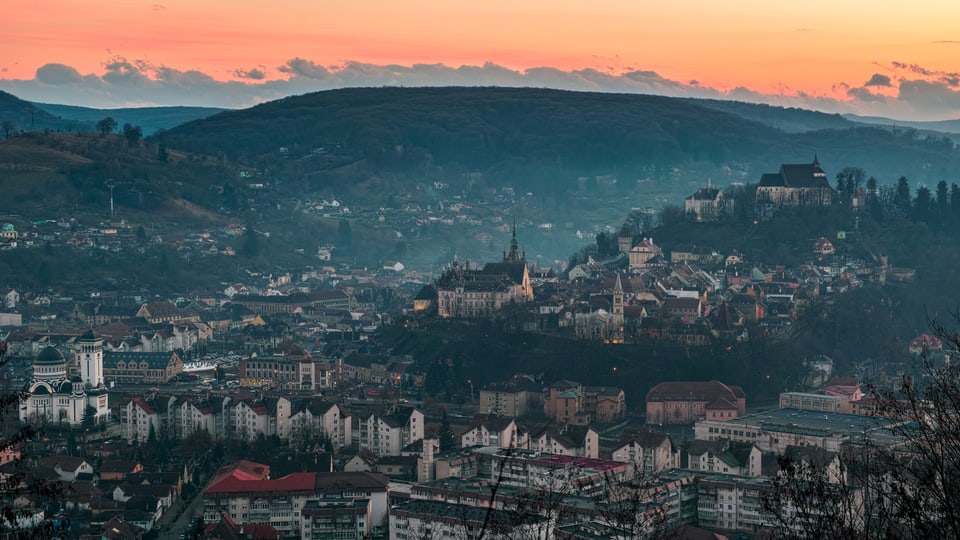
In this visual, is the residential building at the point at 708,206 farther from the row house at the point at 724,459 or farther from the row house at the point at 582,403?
the row house at the point at 724,459

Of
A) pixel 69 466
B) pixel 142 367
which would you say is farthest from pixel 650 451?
pixel 142 367

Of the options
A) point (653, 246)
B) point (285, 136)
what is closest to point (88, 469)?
point (653, 246)

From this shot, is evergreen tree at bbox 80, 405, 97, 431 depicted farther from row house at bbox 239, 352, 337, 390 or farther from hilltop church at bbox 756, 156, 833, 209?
hilltop church at bbox 756, 156, 833, 209

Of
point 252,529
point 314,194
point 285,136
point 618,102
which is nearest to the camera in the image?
point 252,529

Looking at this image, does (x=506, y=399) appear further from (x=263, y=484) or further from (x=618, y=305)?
(x=263, y=484)

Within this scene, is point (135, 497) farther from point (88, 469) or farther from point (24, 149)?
point (24, 149)

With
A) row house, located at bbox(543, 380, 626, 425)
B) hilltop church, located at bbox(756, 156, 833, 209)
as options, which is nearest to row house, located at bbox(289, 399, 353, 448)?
row house, located at bbox(543, 380, 626, 425)
